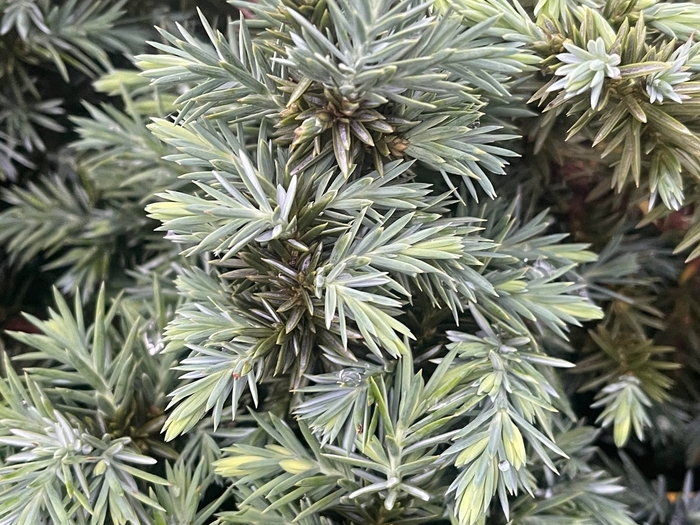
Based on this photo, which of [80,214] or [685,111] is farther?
[80,214]

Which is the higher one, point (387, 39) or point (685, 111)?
point (387, 39)

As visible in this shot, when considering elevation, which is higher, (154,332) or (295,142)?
(295,142)

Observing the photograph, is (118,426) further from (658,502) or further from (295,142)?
(658,502)

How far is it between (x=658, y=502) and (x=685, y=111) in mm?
364

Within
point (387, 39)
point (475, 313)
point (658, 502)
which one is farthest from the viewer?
point (658, 502)

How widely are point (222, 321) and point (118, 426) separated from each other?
0.44ft

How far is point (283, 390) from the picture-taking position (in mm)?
441

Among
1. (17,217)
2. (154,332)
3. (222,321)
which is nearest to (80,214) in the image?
(17,217)

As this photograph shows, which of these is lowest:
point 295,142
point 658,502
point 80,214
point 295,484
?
point 658,502

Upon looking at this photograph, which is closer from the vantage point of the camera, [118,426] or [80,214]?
[118,426]

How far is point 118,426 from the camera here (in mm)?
425

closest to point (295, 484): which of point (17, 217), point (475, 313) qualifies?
point (475, 313)

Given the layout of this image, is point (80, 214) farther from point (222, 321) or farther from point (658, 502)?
point (658, 502)

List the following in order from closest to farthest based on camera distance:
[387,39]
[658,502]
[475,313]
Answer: [387,39], [475,313], [658,502]
